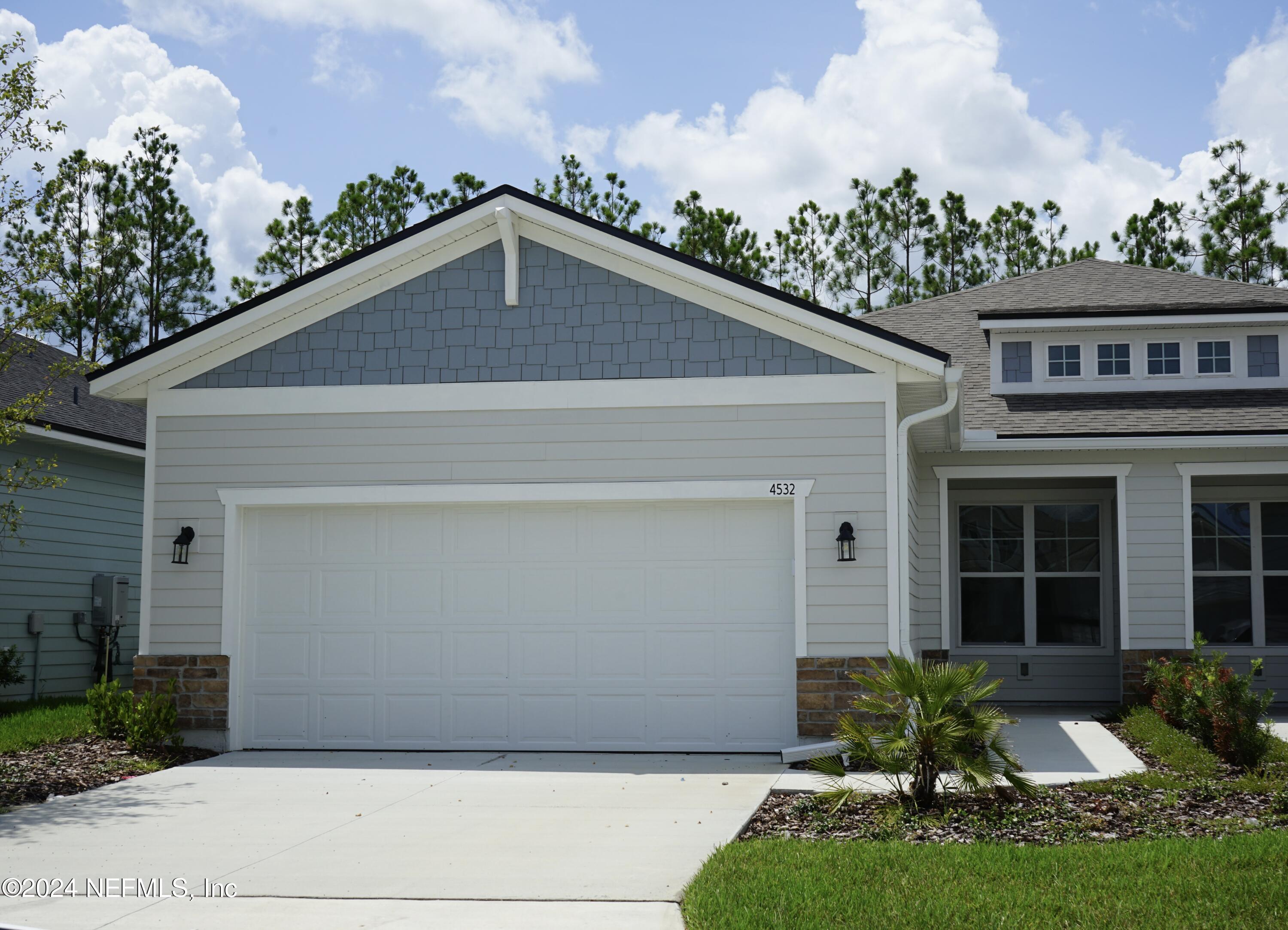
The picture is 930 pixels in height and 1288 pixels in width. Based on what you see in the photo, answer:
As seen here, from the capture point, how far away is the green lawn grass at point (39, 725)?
10.5 m

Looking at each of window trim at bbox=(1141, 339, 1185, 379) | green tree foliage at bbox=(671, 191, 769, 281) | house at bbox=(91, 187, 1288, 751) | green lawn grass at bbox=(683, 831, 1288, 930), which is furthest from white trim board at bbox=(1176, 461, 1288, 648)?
green tree foliage at bbox=(671, 191, 769, 281)

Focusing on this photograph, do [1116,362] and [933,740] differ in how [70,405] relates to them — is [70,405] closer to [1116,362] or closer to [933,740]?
[933,740]

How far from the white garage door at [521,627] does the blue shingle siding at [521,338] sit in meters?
1.15

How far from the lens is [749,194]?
1009 inches

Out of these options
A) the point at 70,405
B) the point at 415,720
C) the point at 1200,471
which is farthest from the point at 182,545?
the point at 1200,471

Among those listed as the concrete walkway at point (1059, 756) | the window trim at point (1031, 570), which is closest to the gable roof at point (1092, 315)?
the window trim at point (1031, 570)

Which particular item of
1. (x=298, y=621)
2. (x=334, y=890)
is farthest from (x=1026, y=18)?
(x=334, y=890)

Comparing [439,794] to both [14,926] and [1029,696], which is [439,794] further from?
[1029,696]

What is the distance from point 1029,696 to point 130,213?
65.7ft

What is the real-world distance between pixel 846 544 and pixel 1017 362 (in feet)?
21.0

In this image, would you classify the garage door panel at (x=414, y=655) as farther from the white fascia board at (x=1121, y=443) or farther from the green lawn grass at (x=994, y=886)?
the white fascia board at (x=1121, y=443)

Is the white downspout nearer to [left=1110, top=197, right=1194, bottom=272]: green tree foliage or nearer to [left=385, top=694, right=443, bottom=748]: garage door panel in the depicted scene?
[left=385, top=694, right=443, bottom=748]: garage door panel

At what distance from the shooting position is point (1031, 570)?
15039mm

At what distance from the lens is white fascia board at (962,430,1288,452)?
13.1m
